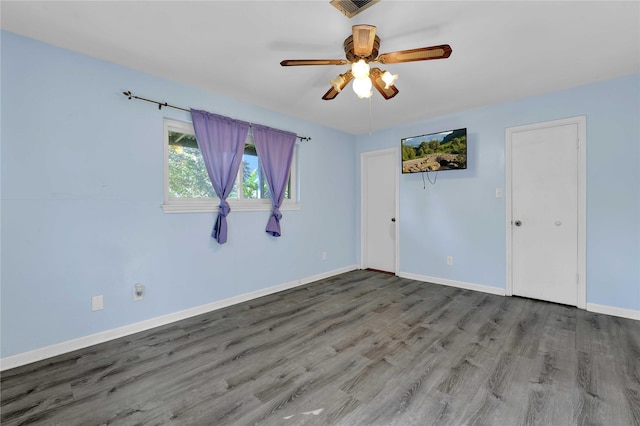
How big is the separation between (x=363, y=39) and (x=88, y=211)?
8.44 ft

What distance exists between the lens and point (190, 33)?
206cm

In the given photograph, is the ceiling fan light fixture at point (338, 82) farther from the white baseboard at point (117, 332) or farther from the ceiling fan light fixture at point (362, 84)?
the white baseboard at point (117, 332)

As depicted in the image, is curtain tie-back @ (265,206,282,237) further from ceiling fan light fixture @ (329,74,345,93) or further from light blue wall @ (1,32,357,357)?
ceiling fan light fixture @ (329,74,345,93)

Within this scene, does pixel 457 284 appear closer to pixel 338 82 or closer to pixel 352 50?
pixel 338 82

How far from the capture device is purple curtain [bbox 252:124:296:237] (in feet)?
11.5

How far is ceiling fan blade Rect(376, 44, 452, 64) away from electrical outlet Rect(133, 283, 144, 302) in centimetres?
284

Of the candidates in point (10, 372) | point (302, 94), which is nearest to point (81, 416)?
point (10, 372)

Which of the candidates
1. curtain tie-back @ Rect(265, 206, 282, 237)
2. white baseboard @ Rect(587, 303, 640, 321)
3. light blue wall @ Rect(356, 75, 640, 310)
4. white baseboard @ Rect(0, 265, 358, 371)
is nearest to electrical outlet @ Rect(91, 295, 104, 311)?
white baseboard @ Rect(0, 265, 358, 371)

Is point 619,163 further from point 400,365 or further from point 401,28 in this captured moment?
point 400,365

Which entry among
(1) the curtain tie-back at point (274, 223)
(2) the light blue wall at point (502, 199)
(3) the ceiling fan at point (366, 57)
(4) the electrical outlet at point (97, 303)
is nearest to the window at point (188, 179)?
(1) the curtain tie-back at point (274, 223)

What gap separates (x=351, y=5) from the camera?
1.72m

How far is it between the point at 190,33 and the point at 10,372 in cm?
278

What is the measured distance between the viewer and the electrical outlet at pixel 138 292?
256cm

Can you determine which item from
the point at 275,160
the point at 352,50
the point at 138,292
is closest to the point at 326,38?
the point at 352,50
